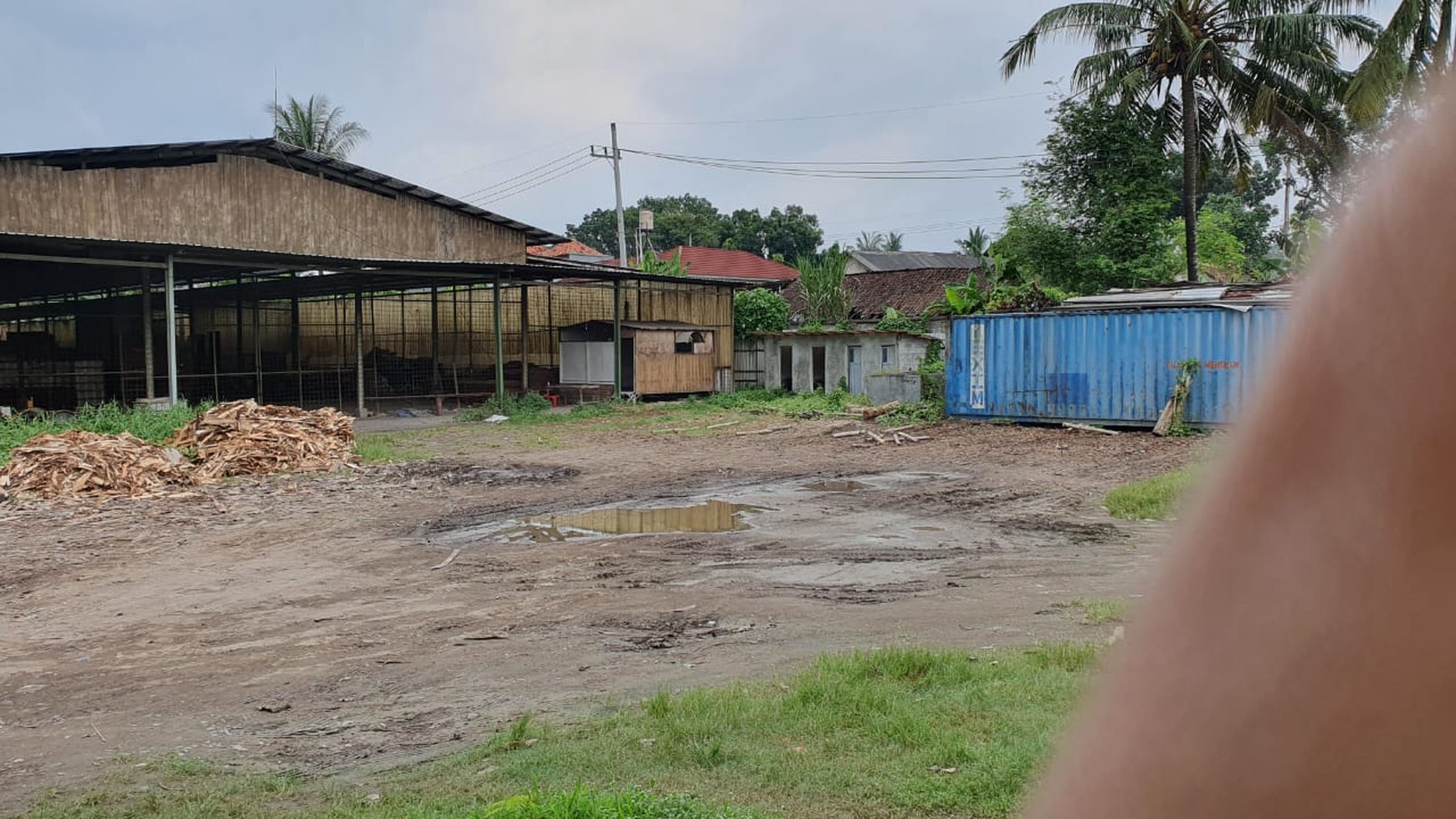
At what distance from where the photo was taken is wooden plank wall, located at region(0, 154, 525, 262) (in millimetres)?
A: 19719

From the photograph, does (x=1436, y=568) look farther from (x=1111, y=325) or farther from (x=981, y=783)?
(x=1111, y=325)

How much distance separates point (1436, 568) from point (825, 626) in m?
6.67

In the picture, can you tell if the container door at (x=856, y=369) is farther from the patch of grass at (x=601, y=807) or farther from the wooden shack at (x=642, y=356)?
the patch of grass at (x=601, y=807)

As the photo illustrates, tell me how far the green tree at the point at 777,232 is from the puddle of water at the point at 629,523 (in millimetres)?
54630

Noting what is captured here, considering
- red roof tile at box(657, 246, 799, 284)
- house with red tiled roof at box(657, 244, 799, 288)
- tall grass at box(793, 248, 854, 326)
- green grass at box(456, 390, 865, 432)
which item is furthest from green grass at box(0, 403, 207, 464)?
red roof tile at box(657, 246, 799, 284)

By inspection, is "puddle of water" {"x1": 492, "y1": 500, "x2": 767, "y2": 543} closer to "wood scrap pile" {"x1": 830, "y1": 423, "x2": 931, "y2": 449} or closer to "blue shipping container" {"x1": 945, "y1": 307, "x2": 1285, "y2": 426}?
"wood scrap pile" {"x1": 830, "y1": 423, "x2": 931, "y2": 449}

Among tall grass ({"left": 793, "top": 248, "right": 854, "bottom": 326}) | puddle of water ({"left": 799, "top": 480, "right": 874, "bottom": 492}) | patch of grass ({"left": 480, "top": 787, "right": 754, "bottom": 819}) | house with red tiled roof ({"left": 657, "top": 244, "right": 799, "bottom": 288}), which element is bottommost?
puddle of water ({"left": 799, "top": 480, "right": 874, "bottom": 492})

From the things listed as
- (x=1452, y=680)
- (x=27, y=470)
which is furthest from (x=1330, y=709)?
(x=27, y=470)

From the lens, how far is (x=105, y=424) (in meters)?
16.8

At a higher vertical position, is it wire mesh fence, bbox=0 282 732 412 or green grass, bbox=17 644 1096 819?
wire mesh fence, bbox=0 282 732 412

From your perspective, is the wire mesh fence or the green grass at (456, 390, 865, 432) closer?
the green grass at (456, 390, 865, 432)

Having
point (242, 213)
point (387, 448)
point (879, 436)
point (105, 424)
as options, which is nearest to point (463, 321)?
point (242, 213)

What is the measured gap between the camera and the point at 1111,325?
19547 mm

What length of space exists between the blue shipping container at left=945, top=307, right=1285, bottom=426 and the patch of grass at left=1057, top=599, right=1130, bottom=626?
1119 cm
